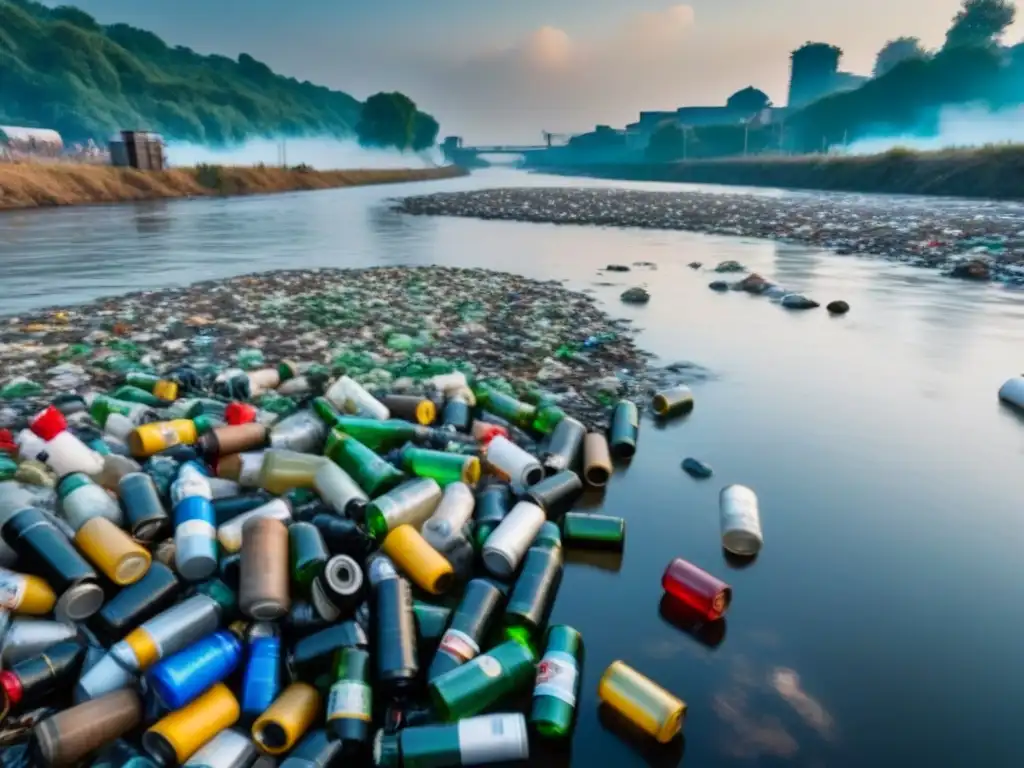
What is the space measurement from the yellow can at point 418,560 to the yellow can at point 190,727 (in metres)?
0.91

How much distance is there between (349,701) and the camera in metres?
2.45

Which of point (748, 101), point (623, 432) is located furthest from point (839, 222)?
point (748, 101)

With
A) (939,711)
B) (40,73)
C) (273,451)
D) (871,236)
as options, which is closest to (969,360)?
(939,711)

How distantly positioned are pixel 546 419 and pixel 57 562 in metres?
3.16

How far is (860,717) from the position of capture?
273 centimetres

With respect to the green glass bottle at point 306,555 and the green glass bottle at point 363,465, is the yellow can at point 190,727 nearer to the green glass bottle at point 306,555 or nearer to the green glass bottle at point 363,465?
the green glass bottle at point 306,555

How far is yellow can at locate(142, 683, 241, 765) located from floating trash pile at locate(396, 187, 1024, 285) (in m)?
14.5

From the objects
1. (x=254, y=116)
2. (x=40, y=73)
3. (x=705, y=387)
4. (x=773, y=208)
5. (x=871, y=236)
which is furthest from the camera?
(x=254, y=116)

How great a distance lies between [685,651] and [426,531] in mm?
1352

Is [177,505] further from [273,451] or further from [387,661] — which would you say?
[387,661]

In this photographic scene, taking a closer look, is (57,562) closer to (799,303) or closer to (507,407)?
(507,407)

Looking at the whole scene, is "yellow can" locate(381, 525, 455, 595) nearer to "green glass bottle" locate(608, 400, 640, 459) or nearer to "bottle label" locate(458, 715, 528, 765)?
"bottle label" locate(458, 715, 528, 765)

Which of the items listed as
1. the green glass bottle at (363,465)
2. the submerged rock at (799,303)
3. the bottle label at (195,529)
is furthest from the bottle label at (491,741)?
the submerged rock at (799,303)

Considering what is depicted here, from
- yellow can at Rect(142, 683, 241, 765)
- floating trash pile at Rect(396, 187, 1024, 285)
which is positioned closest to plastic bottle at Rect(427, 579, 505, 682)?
yellow can at Rect(142, 683, 241, 765)
